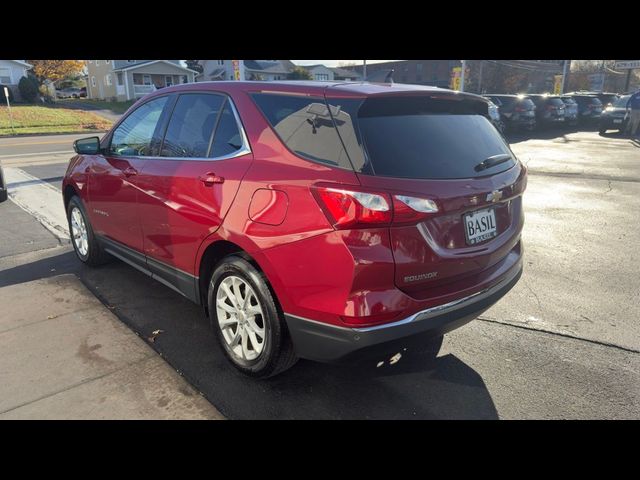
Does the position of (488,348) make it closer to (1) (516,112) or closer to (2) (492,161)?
(2) (492,161)

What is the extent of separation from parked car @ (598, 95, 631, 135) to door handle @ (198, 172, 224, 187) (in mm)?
22929

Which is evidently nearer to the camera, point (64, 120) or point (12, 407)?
point (12, 407)

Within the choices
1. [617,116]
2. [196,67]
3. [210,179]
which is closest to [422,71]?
[196,67]

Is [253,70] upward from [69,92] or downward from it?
upward

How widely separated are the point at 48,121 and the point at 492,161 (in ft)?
111

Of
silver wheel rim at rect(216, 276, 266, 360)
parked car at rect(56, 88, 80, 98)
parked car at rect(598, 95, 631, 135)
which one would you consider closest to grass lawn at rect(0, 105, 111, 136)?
parked car at rect(598, 95, 631, 135)

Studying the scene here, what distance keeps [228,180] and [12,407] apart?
71.5 inches

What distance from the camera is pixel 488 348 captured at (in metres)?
3.46

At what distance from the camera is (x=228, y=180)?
292 cm

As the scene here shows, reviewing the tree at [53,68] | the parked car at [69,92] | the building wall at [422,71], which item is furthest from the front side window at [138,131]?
the building wall at [422,71]

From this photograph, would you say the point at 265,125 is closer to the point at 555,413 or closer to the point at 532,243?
the point at 555,413

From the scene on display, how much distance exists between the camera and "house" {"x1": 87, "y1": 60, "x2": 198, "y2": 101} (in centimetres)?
5141

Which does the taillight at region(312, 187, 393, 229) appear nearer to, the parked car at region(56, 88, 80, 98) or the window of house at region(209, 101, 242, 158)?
the window of house at region(209, 101, 242, 158)
